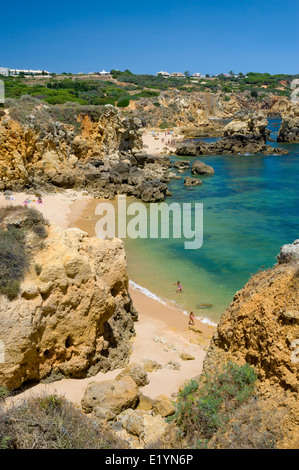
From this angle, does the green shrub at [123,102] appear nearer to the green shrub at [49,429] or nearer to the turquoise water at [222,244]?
the turquoise water at [222,244]

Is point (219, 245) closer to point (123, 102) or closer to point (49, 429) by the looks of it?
point (49, 429)

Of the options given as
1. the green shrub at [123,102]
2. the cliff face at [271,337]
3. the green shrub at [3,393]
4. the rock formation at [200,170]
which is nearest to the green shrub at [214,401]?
the cliff face at [271,337]

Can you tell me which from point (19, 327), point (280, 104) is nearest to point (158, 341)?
point (19, 327)

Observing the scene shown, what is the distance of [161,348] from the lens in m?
11.4

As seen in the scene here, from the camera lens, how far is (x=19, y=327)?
756 cm

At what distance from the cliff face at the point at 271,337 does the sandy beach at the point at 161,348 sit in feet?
11.0

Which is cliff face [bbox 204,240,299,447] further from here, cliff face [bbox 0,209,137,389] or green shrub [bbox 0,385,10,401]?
green shrub [bbox 0,385,10,401]

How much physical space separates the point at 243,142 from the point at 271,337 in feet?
191

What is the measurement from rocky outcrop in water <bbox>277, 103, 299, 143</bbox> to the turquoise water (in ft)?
86.6

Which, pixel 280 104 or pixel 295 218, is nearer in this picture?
pixel 295 218

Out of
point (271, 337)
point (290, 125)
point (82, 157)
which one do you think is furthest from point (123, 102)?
point (271, 337)

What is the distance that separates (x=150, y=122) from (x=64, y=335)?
7789 centimetres
